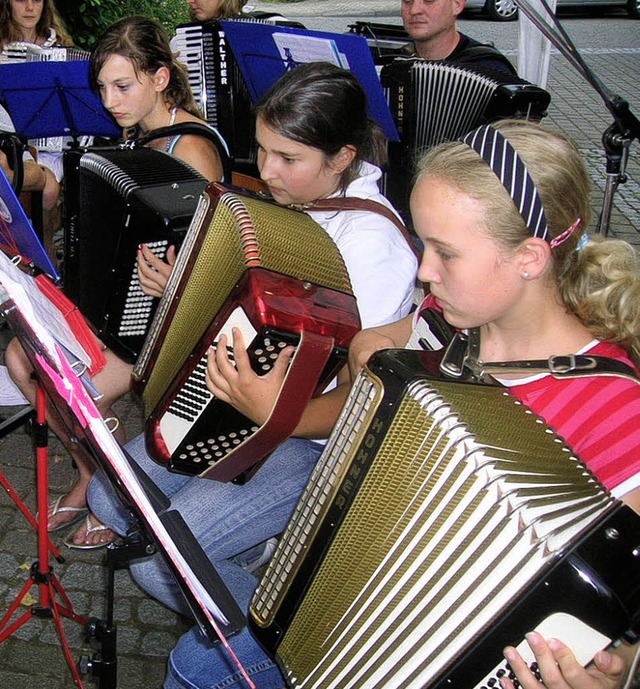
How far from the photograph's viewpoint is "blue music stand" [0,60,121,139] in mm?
3574

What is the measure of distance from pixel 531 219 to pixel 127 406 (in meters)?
2.59

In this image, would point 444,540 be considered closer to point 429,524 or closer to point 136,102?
point 429,524

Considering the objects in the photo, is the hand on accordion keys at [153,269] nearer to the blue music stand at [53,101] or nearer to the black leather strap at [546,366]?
the black leather strap at [546,366]

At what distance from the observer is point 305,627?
146cm

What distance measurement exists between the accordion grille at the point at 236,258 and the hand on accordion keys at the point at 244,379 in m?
0.14

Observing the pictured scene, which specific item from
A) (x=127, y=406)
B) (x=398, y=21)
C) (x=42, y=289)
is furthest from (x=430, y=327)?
(x=398, y=21)

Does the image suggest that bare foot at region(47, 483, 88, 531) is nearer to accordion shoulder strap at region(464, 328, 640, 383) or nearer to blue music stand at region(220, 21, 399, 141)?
blue music stand at region(220, 21, 399, 141)

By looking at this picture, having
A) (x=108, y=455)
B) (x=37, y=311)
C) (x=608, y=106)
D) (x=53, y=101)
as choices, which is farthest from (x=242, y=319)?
(x=53, y=101)

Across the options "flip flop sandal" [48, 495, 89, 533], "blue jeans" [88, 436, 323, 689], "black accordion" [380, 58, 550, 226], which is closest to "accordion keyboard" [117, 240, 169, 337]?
"blue jeans" [88, 436, 323, 689]

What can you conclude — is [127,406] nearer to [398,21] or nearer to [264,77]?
[264,77]

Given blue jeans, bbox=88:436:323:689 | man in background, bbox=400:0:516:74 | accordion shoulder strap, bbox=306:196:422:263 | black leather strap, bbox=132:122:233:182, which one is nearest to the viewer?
blue jeans, bbox=88:436:323:689

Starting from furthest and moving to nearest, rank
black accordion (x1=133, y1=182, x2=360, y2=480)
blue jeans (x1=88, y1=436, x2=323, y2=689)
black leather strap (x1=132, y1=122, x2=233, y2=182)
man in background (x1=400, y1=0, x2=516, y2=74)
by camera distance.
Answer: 1. man in background (x1=400, y1=0, x2=516, y2=74)
2. black leather strap (x1=132, y1=122, x2=233, y2=182)
3. blue jeans (x1=88, y1=436, x2=323, y2=689)
4. black accordion (x1=133, y1=182, x2=360, y2=480)

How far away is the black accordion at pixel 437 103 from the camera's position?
2902mm

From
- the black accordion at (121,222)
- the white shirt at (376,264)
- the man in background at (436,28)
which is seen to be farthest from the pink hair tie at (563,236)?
the man in background at (436,28)
